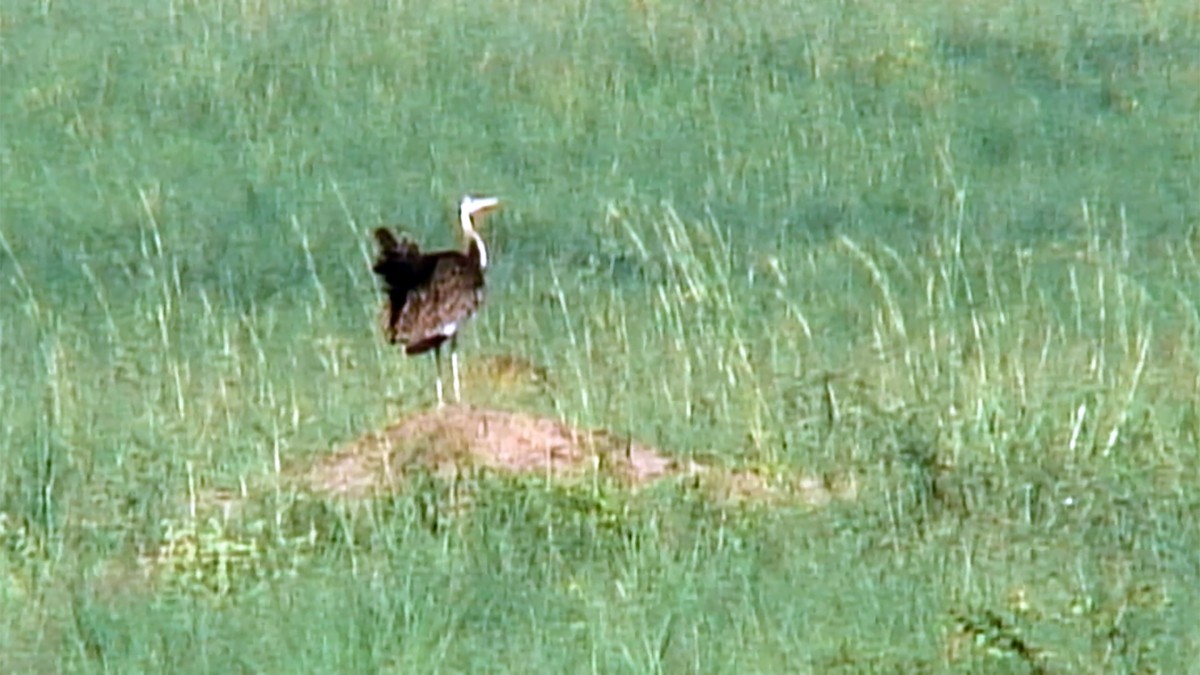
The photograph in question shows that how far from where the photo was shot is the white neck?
3.30 m

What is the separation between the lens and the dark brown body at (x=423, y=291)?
3.26m

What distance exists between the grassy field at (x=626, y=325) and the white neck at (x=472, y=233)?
22mm

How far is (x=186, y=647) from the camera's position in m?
3.17

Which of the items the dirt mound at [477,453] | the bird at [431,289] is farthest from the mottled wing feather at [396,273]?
the dirt mound at [477,453]

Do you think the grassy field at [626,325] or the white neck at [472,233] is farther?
the white neck at [472,233]

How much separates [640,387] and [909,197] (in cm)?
47

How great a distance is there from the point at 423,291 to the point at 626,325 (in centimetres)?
29

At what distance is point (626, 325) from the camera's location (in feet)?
10.9

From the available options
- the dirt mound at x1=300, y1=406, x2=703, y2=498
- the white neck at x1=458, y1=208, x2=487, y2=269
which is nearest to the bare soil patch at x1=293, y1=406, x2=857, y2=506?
the dirt mound at x1=300, y1=406, x2=703, y2=498

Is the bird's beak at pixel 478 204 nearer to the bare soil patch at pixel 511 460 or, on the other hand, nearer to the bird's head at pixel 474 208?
the bird's head at pixel 474 208

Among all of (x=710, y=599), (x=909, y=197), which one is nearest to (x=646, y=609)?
(x=710, y=599)

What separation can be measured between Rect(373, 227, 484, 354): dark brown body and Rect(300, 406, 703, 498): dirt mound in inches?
4.3

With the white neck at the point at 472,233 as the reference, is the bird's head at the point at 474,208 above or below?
above

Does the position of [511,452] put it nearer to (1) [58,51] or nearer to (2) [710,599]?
(2) [710,599]
